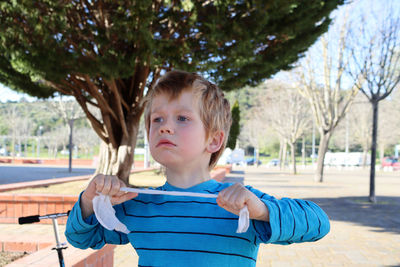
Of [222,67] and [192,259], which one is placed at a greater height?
[222,67]

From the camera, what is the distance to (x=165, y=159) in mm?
1439

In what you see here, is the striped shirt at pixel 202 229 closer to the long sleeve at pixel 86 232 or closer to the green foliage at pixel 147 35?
the long sleeve at pixel 86 232

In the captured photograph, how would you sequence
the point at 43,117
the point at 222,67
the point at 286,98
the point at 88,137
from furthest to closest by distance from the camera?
the point at 43,117 < the point at 88,137 < the point at 286,98 < the point at 222,67

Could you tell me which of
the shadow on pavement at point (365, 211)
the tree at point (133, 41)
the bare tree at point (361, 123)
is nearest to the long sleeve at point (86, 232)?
the tree at point (133, 41)

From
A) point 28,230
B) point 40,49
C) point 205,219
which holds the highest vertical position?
point 40,49

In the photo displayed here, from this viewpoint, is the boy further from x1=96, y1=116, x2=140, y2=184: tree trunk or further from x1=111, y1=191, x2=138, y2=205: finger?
x1=96, y1=116, x2=140, y2=184: tree trunk

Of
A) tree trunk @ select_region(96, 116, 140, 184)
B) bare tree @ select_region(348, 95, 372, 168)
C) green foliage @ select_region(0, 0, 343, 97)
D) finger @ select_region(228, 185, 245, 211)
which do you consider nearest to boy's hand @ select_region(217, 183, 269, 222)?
finger @ select_region(228, 185, 245, 211)

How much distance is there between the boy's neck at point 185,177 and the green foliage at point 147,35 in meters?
5.26

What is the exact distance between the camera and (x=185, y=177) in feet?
5.08

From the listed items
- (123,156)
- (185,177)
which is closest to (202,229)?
(185,177)

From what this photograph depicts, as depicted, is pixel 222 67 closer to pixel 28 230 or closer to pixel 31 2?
pixel 31 2

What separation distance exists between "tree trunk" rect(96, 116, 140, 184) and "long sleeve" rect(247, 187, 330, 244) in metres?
8.33

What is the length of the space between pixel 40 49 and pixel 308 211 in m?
6.57

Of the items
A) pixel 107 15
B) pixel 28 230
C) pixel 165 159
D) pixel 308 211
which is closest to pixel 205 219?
pixel 165 159
